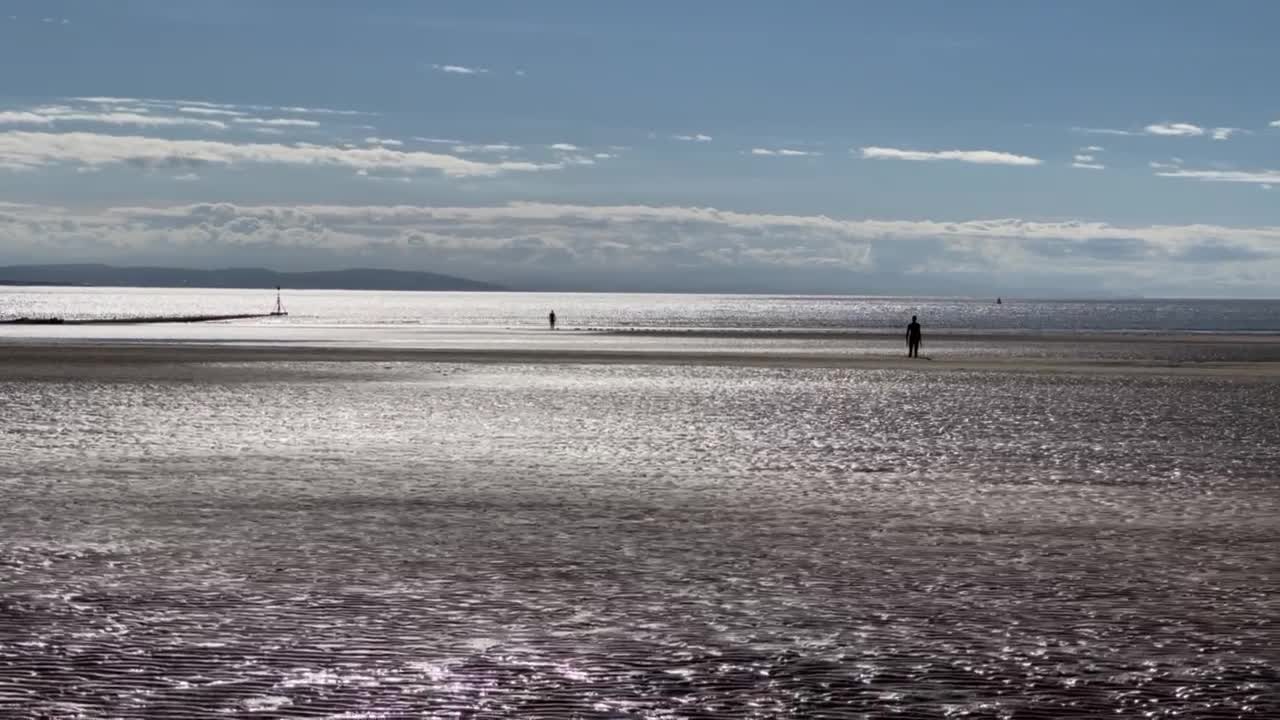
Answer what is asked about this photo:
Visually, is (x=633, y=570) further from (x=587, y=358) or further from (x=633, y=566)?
(x=587, y=358)

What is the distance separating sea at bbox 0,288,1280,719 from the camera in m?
8.95

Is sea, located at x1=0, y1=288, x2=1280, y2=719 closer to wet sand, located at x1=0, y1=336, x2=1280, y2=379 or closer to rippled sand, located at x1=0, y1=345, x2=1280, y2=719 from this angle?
rippled sand, located at x1=0, y1=345, x2=1280, y2=719

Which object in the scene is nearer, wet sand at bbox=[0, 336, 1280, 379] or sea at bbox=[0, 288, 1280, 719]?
sea at bbox=[0, 288, 1280, 719]

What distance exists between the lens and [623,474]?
2067 cm

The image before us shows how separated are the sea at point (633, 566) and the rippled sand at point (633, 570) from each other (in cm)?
4

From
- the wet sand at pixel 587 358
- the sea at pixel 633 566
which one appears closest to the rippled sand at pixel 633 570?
the sea at pixel 633 566

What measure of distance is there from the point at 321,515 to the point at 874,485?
291 inches

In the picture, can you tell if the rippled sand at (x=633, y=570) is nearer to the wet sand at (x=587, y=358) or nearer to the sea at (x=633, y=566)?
the sea at (x=633, y=566)

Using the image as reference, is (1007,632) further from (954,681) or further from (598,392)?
(598,392)

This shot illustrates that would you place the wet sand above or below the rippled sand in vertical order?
below

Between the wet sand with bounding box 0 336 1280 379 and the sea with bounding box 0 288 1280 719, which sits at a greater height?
the sea with bounding box 0 288 1280 719

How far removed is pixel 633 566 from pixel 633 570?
0.69ft

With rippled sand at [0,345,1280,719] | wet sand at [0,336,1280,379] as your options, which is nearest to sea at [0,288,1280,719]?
rippled sand at [0,345,1280,719]

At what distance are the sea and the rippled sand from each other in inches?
1.7
